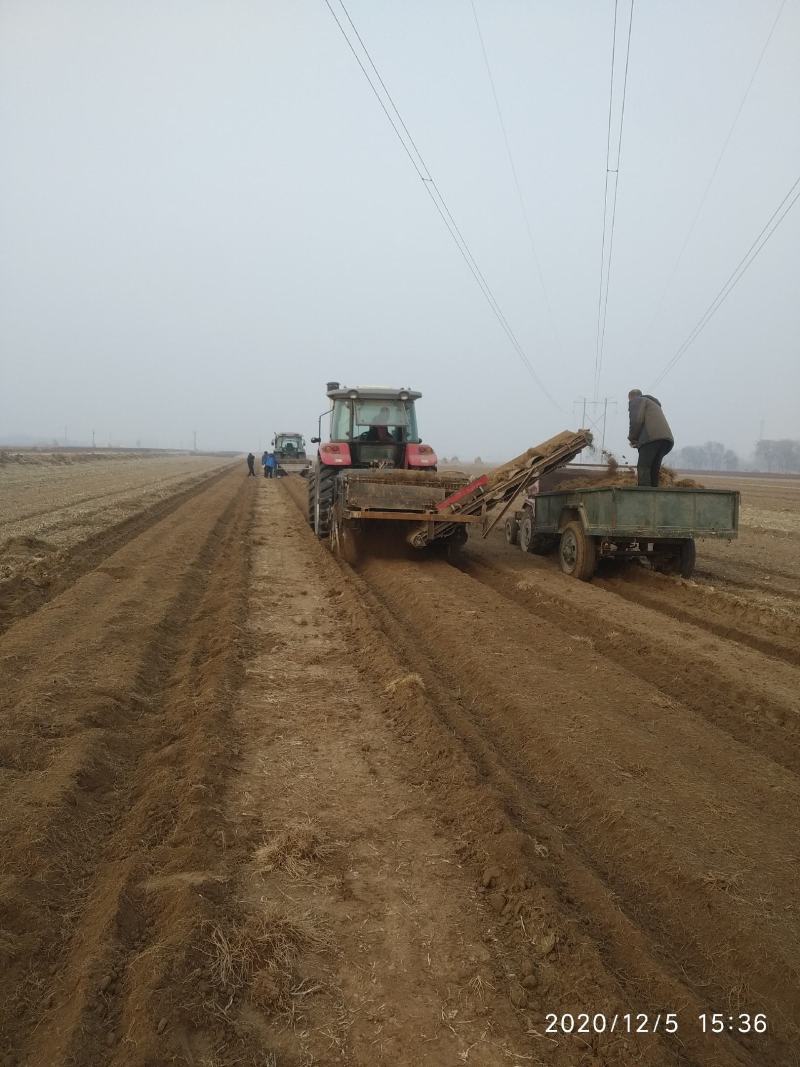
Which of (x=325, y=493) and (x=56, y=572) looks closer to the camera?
(x=56, y=572)

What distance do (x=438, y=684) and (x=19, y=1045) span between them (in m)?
3.78

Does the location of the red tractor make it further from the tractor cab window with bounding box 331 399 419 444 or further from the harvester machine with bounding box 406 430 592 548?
the harvester machine with bounding box 406 430 592 548

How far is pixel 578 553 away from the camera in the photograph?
33.3ft

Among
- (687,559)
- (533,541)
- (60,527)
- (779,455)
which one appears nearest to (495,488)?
(533,541)

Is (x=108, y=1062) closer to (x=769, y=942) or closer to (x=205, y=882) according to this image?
(x=205, y=882)

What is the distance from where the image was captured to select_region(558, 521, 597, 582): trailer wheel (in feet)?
32.9

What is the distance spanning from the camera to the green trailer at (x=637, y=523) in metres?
9.38

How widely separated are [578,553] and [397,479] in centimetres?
283

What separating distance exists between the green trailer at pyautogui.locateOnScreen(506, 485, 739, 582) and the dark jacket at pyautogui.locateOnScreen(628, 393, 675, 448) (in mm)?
1038

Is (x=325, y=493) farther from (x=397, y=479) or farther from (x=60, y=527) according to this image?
(x=60, y=527)

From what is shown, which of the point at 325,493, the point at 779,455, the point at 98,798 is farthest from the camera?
the point at 779,455

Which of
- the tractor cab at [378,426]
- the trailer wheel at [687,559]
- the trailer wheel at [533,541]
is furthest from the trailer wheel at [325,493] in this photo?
the trailer wheel at [687,559]

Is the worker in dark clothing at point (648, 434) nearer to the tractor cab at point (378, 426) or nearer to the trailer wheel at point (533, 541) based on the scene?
the trailer wheel at point (533, 541)

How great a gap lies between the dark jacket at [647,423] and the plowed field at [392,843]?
365 cm
